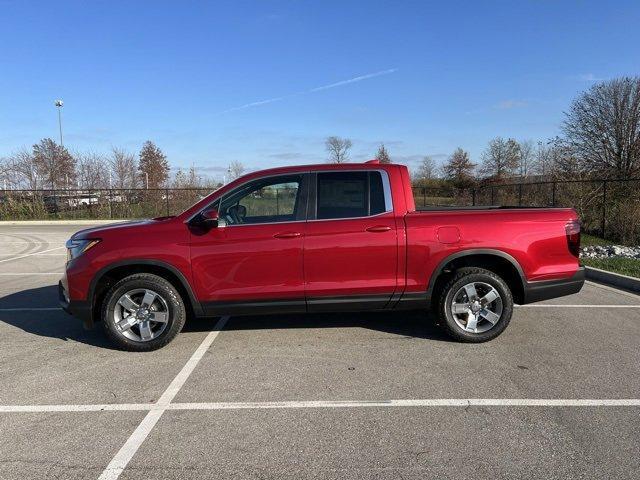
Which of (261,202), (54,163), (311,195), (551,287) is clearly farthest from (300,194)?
(54,163)

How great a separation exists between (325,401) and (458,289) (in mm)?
2016

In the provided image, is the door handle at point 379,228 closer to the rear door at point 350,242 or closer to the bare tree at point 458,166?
the rear door at point 350,242

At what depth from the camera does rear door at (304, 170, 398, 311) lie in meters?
4.82

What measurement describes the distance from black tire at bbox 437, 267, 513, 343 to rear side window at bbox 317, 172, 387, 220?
1.08m

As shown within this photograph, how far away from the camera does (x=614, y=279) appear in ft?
26.5

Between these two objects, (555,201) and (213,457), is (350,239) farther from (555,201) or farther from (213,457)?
(555,201)

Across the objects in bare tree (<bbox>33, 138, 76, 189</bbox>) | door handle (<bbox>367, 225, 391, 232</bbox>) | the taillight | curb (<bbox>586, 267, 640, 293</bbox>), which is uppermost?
bare tree (<bbox>33, 138, 76, 189</bbox>)

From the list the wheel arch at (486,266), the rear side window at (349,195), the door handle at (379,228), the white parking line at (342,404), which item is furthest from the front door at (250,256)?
the wheel arch at (486,266)

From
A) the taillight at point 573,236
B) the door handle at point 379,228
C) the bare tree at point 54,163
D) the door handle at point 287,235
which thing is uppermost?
the bare tree at point 54,163

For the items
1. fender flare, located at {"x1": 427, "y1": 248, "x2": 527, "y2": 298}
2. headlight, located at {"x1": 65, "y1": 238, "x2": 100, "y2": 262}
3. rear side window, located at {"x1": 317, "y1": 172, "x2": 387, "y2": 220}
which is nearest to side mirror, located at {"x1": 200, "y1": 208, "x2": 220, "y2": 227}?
rear side window, located at {"x1": 317, "y1": 172, "x2": 387, "y2": 220}

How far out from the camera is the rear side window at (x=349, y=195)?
4934 millimetres

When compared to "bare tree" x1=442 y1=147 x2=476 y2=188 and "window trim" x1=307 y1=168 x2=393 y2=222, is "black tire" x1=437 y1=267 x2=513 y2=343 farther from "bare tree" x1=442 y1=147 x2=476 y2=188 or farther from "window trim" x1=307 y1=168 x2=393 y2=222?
"bare tree" x1=442 y1=147 x2=476 y2=188

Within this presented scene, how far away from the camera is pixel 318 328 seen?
18.6 ft

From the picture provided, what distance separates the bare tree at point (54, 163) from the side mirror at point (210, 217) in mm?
35927
